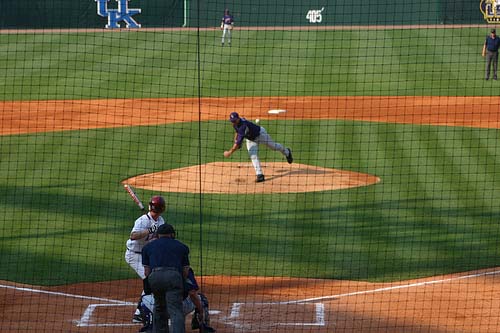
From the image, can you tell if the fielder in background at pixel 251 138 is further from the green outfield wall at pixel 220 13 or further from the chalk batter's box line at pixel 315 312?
the green outfield wall at pixel 220 13

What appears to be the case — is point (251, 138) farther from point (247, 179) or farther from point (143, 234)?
point (143, 234)

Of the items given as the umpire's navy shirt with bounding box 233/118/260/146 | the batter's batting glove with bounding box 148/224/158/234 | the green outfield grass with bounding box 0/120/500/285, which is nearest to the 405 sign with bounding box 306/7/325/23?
the green outfield grass with bounding box 0/120/500/285

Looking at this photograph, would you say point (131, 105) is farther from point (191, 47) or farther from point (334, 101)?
point (191, 47)

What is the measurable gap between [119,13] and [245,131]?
26.0 metres

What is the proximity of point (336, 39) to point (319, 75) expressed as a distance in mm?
5640

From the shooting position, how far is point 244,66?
3372 cm

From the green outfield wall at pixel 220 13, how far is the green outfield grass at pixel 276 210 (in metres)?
20.5

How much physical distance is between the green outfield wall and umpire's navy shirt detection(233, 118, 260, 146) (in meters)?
24.4

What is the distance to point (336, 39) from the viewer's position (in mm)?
36656

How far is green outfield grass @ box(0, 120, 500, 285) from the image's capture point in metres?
12.9

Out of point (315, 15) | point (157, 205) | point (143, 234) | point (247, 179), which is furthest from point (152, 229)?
point (315, 15)

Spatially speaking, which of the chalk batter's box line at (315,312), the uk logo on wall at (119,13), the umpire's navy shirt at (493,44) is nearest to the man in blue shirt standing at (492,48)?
the umpire's navy shirt at (493,44)

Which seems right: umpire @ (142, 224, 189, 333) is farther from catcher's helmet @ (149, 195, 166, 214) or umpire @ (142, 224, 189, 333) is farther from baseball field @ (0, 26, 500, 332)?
baseball field @ (0, 26, 500, 332)

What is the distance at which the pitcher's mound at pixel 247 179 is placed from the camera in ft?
55.3
